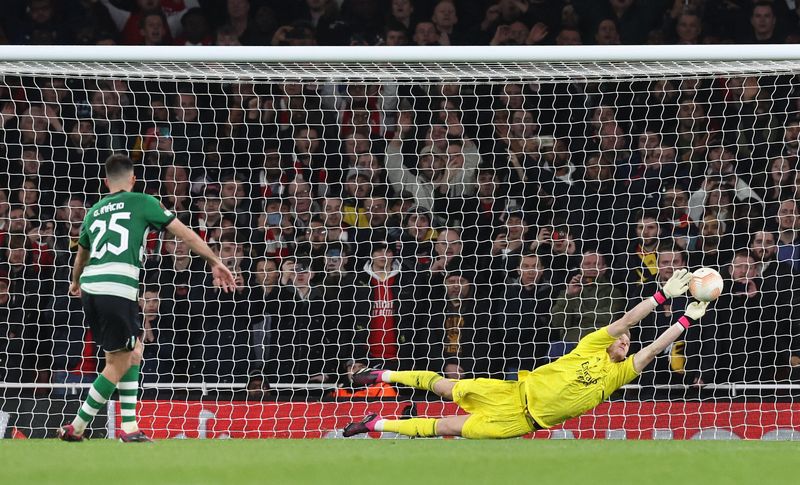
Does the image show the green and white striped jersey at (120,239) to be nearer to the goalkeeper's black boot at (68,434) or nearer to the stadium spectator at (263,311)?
the goalkeeper's black boot at (68,434)

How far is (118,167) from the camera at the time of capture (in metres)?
6.88

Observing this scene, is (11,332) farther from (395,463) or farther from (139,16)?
(395,463)

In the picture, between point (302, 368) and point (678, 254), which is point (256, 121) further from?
point (678, 254)

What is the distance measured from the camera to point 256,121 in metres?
10.7

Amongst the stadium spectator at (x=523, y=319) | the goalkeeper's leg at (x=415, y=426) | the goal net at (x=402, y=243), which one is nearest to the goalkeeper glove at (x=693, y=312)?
the goal net at (x=402, y=243)

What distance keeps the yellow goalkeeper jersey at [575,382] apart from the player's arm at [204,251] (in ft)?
7.39

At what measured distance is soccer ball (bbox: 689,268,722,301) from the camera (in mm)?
7660

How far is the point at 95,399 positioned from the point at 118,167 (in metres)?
1.33

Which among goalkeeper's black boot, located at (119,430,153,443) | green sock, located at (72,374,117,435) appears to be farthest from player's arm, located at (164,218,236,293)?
goalkeeper's black boot, located at (119,430,153,443)

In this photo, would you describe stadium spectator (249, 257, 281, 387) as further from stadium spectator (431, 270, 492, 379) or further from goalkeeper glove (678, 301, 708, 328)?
goalkeeper glove (678, 301, 708, 328)

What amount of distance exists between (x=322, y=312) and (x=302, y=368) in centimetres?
61

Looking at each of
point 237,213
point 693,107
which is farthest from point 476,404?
point 693,107

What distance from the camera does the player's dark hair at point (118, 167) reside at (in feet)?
22.6

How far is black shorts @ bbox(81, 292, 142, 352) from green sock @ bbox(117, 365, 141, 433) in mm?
382
